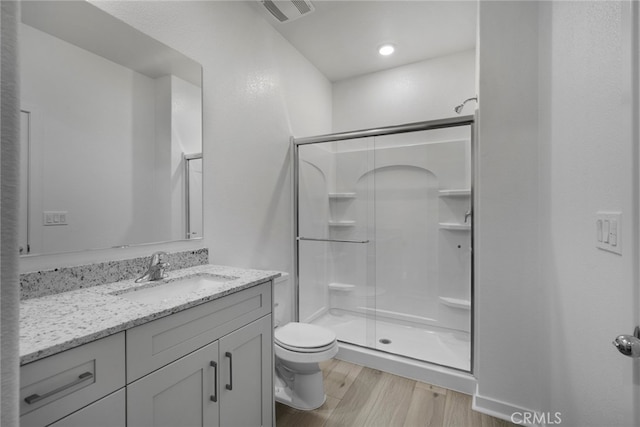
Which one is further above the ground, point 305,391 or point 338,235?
point 338,235

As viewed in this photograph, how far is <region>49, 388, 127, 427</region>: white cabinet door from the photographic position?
74 cm

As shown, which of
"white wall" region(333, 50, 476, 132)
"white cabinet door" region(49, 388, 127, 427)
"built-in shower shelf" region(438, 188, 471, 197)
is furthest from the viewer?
"white wall" region(333, 50, 476, 132)

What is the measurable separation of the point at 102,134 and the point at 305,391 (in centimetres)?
175

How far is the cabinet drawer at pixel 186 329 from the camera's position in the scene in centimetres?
89

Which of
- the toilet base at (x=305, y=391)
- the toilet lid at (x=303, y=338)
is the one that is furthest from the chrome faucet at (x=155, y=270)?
the toilet base at (x=305, y=391)

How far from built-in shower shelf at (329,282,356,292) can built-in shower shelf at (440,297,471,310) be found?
820 mm

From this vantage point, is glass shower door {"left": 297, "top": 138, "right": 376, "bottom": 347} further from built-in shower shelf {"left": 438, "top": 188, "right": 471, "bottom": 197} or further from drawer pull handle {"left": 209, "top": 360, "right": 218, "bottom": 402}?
drawer pull handle {"left": 209, "top": 360, "right": 218, "bottom": 402}

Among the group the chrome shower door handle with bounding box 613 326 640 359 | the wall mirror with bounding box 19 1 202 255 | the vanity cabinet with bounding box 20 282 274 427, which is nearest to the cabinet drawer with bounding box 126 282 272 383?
the vanity cabinet with bounding box 20 282 274 427

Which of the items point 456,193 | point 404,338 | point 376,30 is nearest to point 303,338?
point 404,338

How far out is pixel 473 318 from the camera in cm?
196

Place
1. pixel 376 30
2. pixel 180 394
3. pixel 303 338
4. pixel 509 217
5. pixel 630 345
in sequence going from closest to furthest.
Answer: pixel 630 345 → pixel 180 394 → pixel 509 217 → pixel 303 338 → pixel 376 30

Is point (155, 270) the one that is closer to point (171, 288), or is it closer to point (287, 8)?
point (171, 288)

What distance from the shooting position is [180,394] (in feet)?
3.36

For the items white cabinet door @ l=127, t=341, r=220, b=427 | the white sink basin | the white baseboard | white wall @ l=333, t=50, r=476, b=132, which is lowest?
the white baseboard
